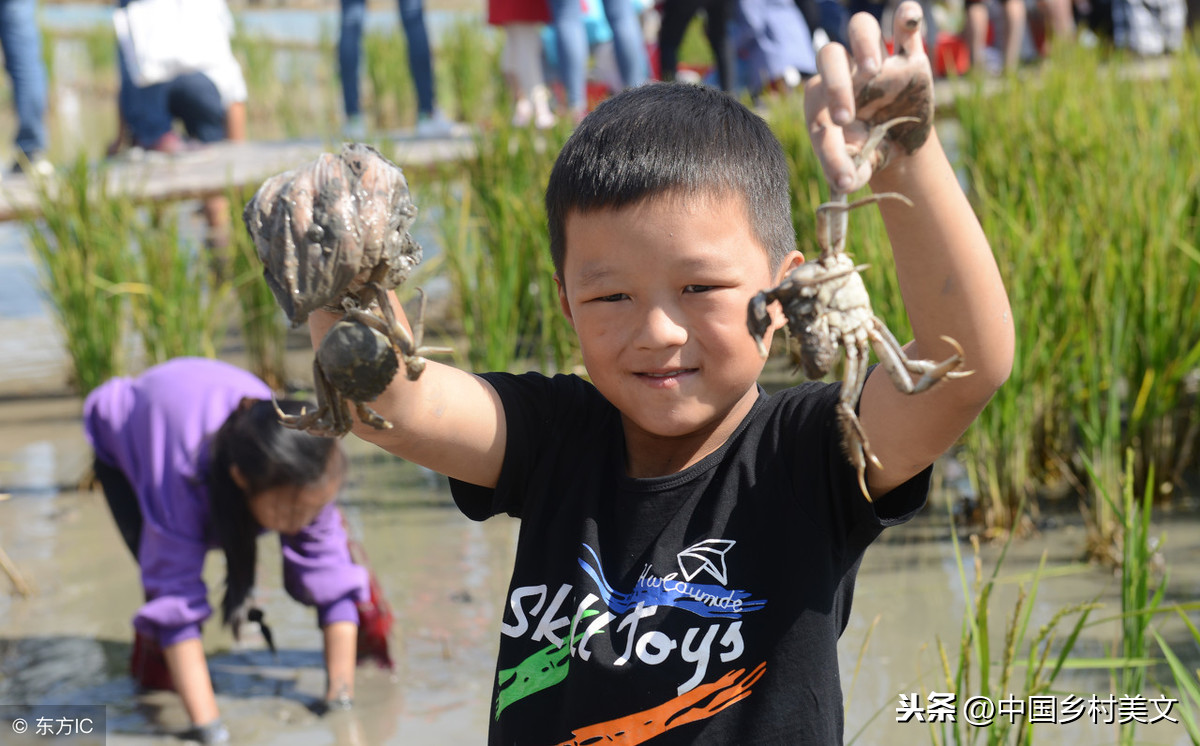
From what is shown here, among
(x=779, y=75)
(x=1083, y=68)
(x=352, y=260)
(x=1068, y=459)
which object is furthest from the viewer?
(x=779, y=75)

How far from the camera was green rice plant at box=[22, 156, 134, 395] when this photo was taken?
399 cm

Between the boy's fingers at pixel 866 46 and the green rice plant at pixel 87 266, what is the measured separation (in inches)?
134

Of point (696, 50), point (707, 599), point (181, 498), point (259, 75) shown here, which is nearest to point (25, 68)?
point (181, 498)

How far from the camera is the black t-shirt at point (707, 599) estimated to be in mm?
1223

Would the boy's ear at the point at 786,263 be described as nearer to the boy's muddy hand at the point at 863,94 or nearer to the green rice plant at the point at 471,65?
the boy's muddy hand at the point at 863,94

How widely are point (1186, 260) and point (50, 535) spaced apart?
316 cm

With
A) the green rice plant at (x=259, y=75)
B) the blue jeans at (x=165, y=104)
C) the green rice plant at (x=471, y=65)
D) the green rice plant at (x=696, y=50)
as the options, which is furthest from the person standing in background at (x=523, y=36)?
the green rice plant at (x=259, y=75)

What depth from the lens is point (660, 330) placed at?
1149mm

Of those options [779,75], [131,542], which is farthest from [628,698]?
[779,75]

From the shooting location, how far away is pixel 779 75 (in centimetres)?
640

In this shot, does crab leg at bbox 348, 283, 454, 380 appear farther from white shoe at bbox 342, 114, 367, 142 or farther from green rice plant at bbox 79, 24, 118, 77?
green rice plant at bbox 79, 24, 118, 77

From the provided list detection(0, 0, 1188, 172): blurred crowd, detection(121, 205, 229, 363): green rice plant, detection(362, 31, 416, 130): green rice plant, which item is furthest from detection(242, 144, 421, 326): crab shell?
detection(362, 31, 416, 130): green rice plant

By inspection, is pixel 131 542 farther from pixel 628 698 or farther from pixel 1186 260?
pixel 1186 260

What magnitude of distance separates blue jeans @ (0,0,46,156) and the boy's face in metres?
4.85
